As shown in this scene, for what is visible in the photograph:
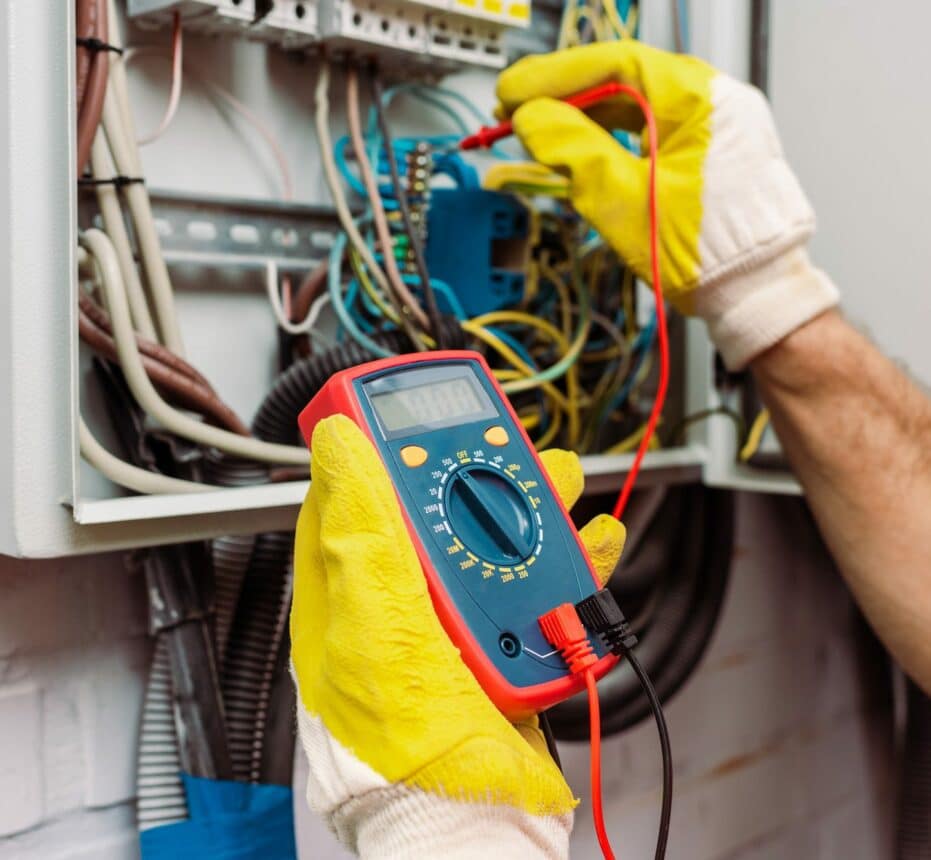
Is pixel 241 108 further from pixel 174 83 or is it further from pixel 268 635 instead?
pixel 268 635

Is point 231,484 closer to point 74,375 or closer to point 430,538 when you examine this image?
point 74,375

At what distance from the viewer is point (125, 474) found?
0.67 metres

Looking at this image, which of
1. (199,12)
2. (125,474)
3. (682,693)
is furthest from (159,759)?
(682,693)

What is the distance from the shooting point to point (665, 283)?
0.87 meters

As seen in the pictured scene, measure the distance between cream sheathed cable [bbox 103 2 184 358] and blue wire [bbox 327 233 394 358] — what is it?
0.15 m

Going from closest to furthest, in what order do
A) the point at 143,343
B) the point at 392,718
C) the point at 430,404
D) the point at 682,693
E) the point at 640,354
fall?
1. the point at 392,718
2. the point at 430,404
3. the point at 143,343
4. the point at 640,354
5. the point at 682,693

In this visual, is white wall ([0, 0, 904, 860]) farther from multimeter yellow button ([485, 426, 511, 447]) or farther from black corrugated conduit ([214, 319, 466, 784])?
multimeter yellow button ([485, 426, 511, 447])

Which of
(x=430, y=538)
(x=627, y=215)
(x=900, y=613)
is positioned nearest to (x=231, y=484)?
(x=430, y=538)

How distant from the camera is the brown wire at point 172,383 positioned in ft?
2.38

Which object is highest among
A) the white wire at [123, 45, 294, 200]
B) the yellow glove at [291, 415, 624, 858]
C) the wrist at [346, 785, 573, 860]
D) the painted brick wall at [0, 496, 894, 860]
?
the white wire at [123, 45, 294, 200]

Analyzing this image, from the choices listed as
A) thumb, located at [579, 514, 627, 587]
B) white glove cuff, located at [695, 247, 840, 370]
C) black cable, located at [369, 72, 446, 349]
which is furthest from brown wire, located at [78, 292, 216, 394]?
white glove cuff, located at [695, 247, 840, 370]

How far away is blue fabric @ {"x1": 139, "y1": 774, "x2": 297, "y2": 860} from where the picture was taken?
775mm

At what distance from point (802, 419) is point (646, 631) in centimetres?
36

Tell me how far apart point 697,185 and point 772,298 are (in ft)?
0.42
